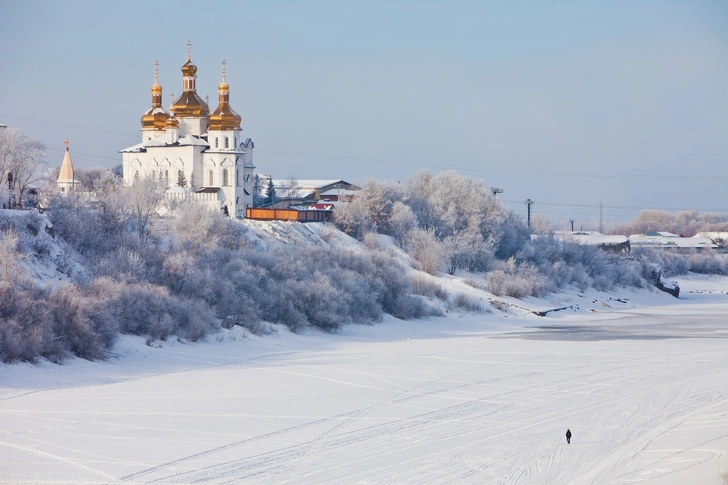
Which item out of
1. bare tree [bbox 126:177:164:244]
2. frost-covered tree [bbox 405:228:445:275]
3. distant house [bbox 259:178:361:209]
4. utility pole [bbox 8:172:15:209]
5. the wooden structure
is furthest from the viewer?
distant house [bbox 259:178:361:209]

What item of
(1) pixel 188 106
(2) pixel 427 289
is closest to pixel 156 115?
(1) pixel 188 106

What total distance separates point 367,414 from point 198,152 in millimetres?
51954

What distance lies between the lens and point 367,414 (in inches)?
605

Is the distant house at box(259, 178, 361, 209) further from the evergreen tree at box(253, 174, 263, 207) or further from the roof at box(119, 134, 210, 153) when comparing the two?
the roof at box(119, 134, 210, 153)

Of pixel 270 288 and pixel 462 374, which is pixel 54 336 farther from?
pixel 270 288

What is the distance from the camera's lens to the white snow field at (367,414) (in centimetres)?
1177

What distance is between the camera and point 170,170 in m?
65.4

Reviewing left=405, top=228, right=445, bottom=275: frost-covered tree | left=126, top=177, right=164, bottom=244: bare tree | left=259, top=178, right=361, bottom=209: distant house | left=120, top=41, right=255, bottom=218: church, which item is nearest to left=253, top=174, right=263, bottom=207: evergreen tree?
left=259, top=178, right=361, bottom=209: distant house

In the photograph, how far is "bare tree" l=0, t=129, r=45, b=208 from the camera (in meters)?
37.8

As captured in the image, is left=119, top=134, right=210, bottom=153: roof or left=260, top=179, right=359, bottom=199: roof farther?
left=260, top=179, right=359, bottom=199: roof

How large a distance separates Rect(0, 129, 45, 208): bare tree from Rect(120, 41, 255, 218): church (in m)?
22.9

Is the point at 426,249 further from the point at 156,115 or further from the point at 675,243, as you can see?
the point at 675,243

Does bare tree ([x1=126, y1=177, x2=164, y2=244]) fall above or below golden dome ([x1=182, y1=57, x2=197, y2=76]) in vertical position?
below

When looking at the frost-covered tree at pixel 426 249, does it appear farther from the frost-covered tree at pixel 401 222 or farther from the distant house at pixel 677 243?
the distant house at pixel 677 243
